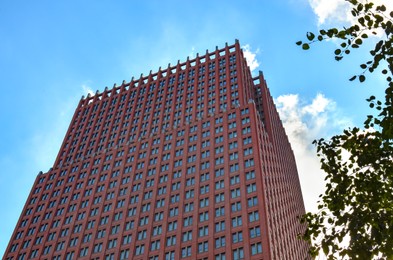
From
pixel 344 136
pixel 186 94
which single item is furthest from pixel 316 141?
pixel 186 94

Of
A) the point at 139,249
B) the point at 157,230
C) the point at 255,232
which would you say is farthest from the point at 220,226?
the point at 139,249

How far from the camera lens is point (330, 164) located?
21.8 m

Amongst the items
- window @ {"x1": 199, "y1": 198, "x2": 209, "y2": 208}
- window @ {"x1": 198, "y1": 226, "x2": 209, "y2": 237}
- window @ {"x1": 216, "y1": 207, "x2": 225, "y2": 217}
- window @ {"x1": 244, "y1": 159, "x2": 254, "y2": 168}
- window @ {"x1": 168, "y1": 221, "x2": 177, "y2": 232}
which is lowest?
window @ {"x1": 198, "y1": 226, "x2": 209, "y2": 237}

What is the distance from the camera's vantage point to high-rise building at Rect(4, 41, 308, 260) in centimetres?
7956

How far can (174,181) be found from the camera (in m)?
93.9

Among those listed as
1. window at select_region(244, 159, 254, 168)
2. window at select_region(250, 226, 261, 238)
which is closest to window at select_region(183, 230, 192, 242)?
window at select_region(250, 226, 261, 238)

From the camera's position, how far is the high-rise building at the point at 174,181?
261 feet

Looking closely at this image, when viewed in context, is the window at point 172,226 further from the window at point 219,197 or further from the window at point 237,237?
the window at point 237,237

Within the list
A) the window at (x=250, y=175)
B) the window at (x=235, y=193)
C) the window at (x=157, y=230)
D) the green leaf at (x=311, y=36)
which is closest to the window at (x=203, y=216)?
the window at (x=235, y=193)

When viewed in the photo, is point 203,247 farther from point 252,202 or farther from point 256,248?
point 252,202

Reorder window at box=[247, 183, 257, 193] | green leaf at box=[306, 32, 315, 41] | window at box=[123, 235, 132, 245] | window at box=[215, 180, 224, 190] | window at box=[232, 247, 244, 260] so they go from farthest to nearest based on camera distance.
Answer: window at box=[215, 180, 224, 190]
window at box=[123, 235, 132, 245]
window at box=[247, 183, 257, 193]
window at box=[232, 247, 244, 260]
green leaf at box=[306, 32, 315, 41]

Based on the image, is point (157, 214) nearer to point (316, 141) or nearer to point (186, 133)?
point (186, 133)

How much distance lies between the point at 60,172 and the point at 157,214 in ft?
133

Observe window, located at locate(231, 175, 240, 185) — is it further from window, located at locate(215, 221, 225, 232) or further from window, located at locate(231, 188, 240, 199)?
window, located at locate(215, 221, 225, 232)
